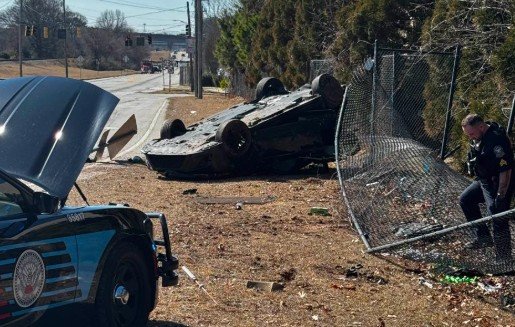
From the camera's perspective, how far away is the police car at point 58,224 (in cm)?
514

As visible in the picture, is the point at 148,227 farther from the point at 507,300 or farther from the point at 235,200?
the point at 235,200

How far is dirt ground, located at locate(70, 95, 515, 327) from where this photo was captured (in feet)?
23.1

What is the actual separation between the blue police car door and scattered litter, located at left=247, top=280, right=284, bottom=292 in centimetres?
257

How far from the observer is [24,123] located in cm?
559

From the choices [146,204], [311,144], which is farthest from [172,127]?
[146,204]

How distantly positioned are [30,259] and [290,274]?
3685mm

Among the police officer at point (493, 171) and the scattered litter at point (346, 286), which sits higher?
the police officer at point (493, 171)

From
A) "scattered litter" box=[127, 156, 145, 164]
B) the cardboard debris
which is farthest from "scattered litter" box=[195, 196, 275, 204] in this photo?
"scattered litter" box=[127, 156, 145, 164]

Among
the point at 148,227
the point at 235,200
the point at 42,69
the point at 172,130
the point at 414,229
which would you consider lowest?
the point at 42,69

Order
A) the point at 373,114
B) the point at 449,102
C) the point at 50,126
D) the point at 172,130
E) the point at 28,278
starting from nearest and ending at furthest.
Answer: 1. the point at 28,278
2. the point at 50,126
3. the point at 373,114
4. the point at 449,102
5. the point at 172,130

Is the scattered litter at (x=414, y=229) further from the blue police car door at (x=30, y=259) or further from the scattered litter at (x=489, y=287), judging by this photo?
the blue police car door at (x=30, y=259)

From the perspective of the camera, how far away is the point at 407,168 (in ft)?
34.8

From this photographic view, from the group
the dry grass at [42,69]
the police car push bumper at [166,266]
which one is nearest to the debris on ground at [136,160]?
the police car push bumper at [166,266]

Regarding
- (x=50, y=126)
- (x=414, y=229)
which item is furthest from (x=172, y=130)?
(x=50, y=126)
